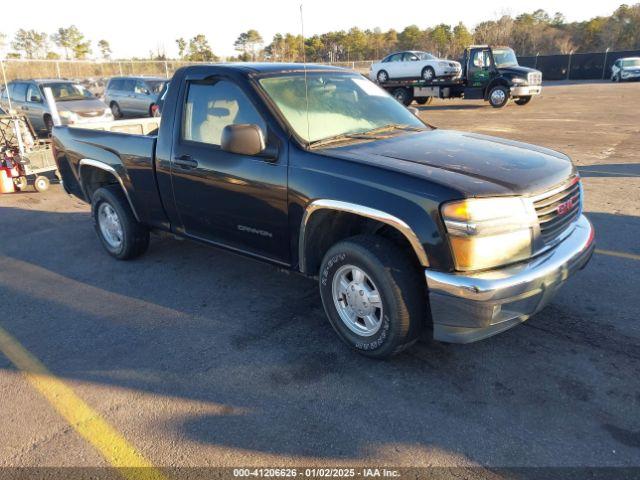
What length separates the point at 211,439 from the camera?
2.77 m

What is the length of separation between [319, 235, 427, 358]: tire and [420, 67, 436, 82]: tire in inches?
814

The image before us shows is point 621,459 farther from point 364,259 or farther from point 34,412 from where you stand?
point 34,412

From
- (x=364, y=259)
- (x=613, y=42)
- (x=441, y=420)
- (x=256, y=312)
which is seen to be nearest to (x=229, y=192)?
(x=256, y=312)

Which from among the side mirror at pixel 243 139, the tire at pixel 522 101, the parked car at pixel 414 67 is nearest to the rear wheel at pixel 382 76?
the parked car at pixel 414 67

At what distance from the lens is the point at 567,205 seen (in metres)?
3.44

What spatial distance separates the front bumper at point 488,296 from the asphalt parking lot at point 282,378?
1.36 feet

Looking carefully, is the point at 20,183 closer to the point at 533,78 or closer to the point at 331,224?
the point at 331,224

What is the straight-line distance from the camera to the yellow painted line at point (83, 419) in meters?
2.61

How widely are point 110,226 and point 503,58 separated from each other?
19.9 metres

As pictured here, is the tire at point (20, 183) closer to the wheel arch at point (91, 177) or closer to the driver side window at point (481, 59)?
the wheel arch at point (91, 177)

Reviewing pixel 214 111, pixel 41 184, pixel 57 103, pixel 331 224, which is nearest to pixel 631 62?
pixel 57 103

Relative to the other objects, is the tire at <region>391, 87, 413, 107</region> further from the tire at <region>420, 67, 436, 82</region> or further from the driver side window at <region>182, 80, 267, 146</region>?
the driver side window at <region>182, 80, 267, 146</region>

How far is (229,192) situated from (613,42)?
229 ft

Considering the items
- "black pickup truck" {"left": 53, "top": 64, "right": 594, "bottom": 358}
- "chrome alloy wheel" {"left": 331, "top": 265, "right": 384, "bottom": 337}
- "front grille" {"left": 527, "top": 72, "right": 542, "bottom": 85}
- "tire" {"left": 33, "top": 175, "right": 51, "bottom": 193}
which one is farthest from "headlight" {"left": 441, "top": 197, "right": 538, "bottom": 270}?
"front grille" {"left": 527, "top": 72, "right": 542, "bottom": 85}
